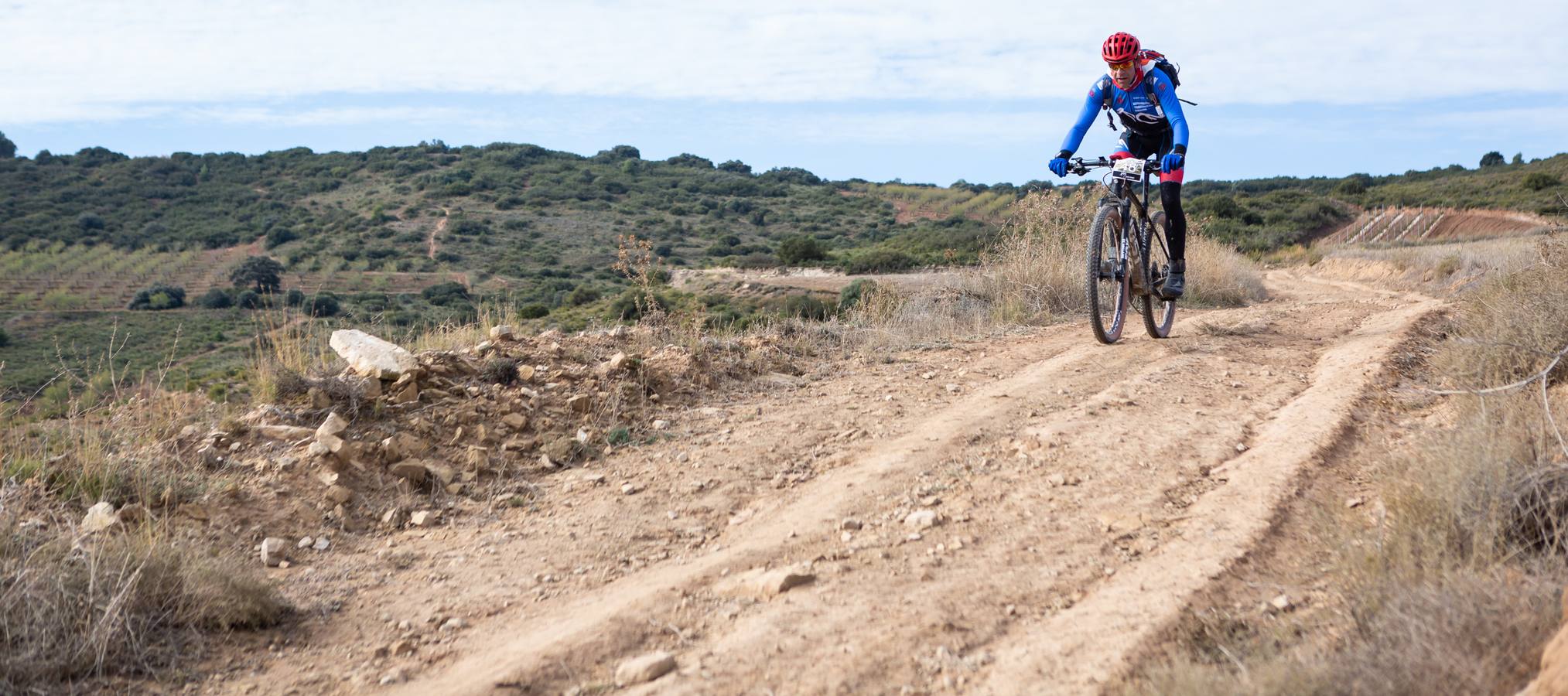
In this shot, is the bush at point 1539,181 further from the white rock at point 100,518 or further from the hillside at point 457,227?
the white rock at point 100,518

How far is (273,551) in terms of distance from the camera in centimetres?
396

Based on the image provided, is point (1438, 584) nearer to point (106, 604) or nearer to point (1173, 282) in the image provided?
point (106, 604)

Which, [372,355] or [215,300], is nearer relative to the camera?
[372,355]

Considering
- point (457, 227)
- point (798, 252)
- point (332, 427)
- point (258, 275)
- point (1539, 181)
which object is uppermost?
point (1539, 181)

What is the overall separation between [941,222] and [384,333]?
1628 inches

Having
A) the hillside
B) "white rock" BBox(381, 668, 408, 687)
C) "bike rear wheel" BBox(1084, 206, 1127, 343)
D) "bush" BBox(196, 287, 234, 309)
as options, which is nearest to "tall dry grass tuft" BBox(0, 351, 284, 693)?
"white rock" BBox(381, 668, 408, 687)

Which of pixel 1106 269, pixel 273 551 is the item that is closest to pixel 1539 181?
pixel 1106 269

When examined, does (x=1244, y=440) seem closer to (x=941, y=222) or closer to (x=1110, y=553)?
(x=1110, y=553)

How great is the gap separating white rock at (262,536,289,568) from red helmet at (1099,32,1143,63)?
213 inches

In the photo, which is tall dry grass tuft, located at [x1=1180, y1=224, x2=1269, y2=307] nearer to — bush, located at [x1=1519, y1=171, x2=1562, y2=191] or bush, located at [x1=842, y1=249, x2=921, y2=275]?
bush, located at [x1=842, y1=249, x2=921, y2=275]

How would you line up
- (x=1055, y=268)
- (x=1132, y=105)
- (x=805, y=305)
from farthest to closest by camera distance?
(x=805, y=305), (x=1055, y=268), (x=1132, y=105)

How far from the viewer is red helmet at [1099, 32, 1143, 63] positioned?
6355 millimetres

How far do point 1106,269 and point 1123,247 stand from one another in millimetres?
213

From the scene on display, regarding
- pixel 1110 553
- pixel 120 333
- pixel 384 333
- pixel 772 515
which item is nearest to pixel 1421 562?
pixel 1110 553
